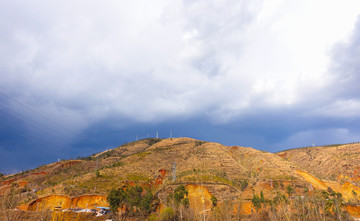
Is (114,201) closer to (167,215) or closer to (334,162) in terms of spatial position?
(167,215)

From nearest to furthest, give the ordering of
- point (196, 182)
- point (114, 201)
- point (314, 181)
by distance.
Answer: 1. point (114, 201)
2. point (196, 182)
3. point (314, 181)

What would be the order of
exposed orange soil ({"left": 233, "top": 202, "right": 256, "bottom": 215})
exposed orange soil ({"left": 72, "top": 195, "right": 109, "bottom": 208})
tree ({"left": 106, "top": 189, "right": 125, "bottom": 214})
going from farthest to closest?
1. exposed orange soil ({"left": 233, "top": 202, "right": 256, "bottom": 215})
2. exposed orange soil ({"left": 72, "top": 195, "right": 109, "bottom": 208})
3. tree ({"left": 106, "top": 189, "right": 125, "bottom": 214})

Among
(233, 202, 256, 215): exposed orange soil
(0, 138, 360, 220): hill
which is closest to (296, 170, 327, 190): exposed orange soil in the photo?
(0, 138, 360, 220): hill

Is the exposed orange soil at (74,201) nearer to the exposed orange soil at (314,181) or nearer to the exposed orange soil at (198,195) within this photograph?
the exposed orange soil at (198,195)

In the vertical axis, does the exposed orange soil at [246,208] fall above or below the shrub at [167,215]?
below

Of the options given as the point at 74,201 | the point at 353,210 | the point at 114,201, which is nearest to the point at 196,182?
the point at 114,201

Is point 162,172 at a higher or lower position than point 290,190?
higher

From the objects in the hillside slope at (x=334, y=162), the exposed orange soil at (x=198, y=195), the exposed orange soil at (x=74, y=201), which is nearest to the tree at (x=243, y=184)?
the exposed orange soil at (x=198, y=195)

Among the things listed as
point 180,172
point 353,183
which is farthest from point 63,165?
point 353,183

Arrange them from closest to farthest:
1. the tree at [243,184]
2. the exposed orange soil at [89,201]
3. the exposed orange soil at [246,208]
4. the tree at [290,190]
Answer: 1. the exposed orange soil at [89,201]
2. the exposed orange soil at [246,208]
3. the tree at [290,190]
4. the tree at [243,184]

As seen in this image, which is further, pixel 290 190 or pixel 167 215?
pixel 290 190

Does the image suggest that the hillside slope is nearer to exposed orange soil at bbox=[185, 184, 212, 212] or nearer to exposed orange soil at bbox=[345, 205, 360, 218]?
exposed orange soil at bbox=[345, 205, 360, 218]

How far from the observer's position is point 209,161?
316ft

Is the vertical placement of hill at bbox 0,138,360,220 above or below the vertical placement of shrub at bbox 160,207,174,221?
above
